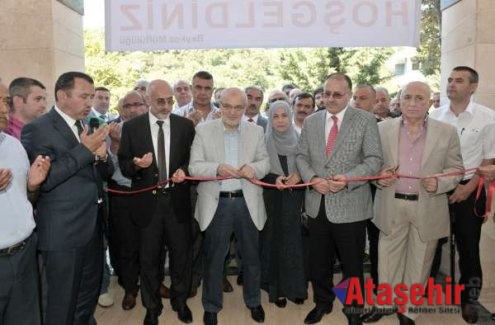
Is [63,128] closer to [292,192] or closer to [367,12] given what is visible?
[292,192]

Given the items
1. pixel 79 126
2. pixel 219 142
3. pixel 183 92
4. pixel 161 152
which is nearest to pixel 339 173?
pixel 219 142

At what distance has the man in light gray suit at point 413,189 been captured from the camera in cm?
341

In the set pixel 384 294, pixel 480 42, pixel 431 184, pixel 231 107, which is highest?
pixel 480 42

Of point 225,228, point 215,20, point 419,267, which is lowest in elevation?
point 419,267

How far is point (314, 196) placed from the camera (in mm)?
3598

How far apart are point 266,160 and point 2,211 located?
74.4 inches

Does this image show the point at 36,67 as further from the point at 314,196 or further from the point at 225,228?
the point at 314,196

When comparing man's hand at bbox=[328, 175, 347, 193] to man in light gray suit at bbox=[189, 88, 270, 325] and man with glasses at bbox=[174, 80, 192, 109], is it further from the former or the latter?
man with glasses at bbox=[174, 80, 192, 109]

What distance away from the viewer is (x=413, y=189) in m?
3.49

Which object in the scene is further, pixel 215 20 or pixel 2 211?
pixel 215 20

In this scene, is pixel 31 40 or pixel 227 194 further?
pixel 31 40

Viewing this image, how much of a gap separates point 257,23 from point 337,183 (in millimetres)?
1712

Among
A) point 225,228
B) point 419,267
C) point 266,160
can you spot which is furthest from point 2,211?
point 419,267

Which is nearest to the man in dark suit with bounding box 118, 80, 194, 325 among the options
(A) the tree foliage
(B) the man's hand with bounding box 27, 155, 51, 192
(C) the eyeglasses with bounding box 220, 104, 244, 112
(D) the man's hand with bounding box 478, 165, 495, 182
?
(C) the eyeglasses with bounding box 220, 104, 244, 112
